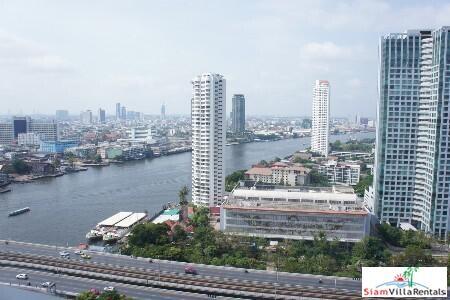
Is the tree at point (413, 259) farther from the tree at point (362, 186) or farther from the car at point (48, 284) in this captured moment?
the tree at point (362, 186)

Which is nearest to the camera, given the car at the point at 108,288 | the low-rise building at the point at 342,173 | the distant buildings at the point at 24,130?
the car at the point at 108,288

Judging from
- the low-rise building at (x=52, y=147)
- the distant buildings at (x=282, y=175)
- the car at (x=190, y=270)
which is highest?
the low-rise building at (x=52, y=147)

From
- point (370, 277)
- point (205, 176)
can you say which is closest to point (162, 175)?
point (205, 176)

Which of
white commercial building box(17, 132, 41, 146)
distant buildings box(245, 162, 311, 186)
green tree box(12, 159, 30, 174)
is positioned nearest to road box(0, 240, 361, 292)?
distant buildings box(245, 162, 311, 186)

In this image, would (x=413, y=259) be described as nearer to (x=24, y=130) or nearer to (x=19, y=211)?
(x=19, y=211)

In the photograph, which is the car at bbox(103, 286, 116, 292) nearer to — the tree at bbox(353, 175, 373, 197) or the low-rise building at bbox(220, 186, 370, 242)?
the low-rise building at bbox(220, 186, 370, 242)

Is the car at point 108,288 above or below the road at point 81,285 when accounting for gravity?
above

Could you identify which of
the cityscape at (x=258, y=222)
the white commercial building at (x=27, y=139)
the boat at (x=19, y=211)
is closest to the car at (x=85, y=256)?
the cityscape at (x=258, y=222)

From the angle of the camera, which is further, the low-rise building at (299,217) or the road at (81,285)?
the low-rise building at (299,217)
